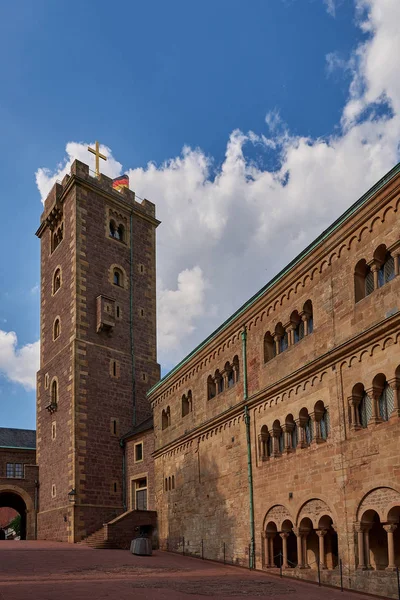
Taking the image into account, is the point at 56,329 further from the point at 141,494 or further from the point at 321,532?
the point at 321,532

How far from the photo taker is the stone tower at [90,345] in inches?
1603

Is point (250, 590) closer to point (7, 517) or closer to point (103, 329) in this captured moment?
point (103, 329)

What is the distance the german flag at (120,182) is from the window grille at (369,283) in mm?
32089

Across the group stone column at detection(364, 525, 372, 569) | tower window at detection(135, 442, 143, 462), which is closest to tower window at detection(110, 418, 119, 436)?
tower window at detection(135, 442, 143, 462)

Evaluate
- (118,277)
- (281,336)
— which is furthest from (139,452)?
(281,336)

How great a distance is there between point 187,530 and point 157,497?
481cm

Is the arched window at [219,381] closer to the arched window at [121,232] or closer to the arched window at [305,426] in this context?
the arched window at [305,426]

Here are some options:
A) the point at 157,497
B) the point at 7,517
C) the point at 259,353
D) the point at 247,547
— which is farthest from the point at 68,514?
the point at 7,517

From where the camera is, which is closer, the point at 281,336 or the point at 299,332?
the point at 299,332

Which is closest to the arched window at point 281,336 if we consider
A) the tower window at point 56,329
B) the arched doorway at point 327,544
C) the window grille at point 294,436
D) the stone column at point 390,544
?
the window grille at point 294,436

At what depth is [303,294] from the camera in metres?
23.5

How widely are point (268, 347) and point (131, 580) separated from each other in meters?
9.81

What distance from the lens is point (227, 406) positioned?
94.8 feet

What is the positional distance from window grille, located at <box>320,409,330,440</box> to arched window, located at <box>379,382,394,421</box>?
279 centimetres
